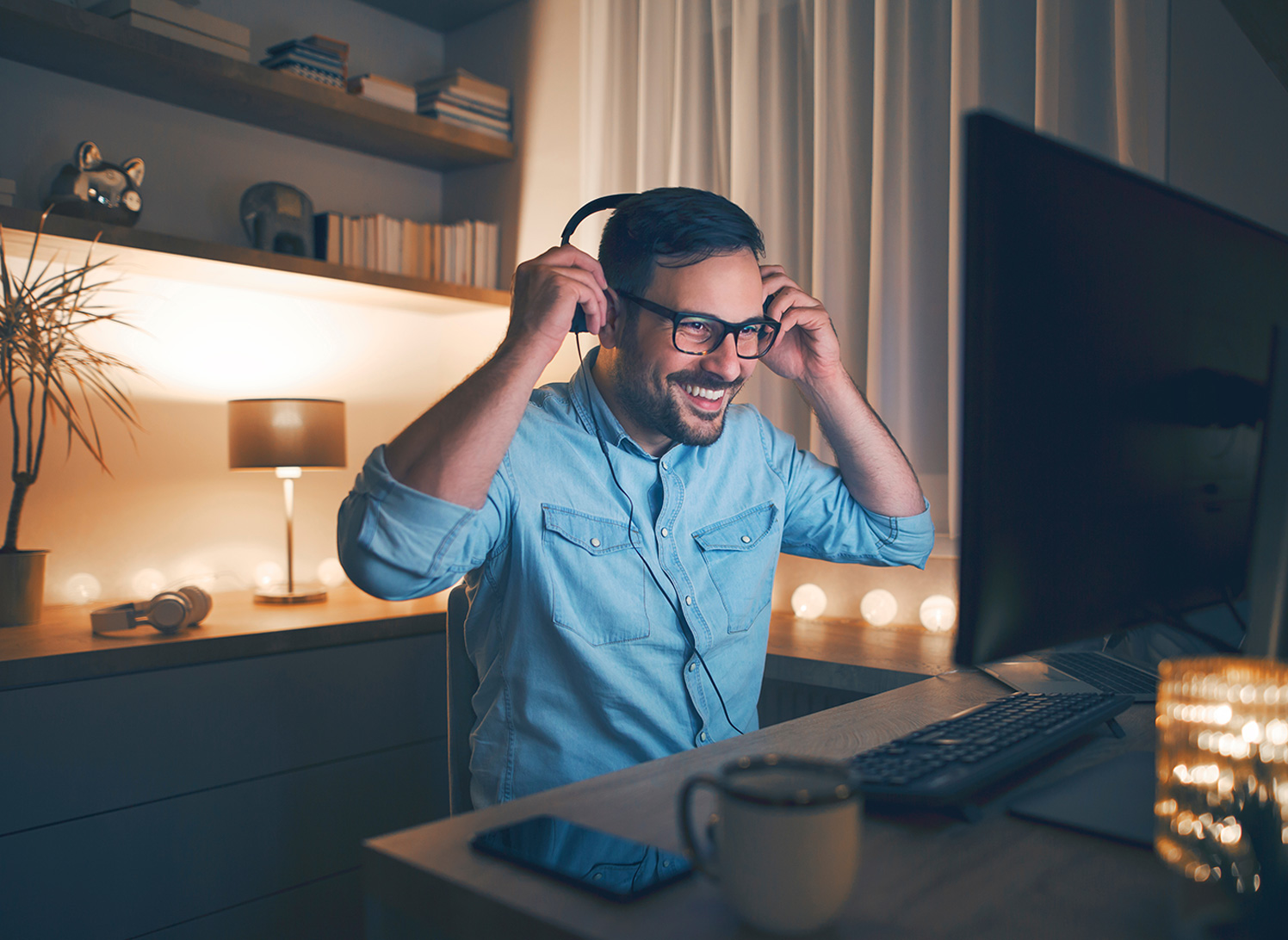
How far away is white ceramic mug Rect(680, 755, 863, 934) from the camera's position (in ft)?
1.47

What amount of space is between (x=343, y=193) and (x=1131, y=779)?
2984 millimetres

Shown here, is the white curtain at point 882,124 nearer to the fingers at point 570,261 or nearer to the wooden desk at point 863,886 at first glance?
the fingers at point 570,261

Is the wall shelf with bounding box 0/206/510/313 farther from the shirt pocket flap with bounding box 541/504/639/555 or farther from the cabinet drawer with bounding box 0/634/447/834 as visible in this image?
the shirt pocket flap with bounding box 541/504/639/555

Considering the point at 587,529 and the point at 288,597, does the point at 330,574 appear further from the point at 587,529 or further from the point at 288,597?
the point at 587,529

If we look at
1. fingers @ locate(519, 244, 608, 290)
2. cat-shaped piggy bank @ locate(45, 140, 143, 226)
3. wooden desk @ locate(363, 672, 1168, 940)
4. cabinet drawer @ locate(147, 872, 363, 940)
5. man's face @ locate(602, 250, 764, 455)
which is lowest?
cabinet drawer @ locate(147, 872, 363, 940)

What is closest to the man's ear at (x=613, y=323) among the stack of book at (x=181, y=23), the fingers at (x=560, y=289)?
the fingers at (x=560, y=289)

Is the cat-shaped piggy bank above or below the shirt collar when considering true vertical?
above

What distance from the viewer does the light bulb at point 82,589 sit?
238cm

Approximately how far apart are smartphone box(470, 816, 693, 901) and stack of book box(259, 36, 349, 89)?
252 cm

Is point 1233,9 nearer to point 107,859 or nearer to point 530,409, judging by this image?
point 530,409

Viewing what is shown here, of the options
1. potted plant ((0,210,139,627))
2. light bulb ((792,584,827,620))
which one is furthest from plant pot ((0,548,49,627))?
light bulb ((792,584,827,620))

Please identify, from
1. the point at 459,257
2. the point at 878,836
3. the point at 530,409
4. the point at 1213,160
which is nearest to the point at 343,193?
the point at 459,257

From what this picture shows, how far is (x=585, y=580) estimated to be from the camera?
1.20 m

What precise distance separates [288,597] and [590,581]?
1571mm
